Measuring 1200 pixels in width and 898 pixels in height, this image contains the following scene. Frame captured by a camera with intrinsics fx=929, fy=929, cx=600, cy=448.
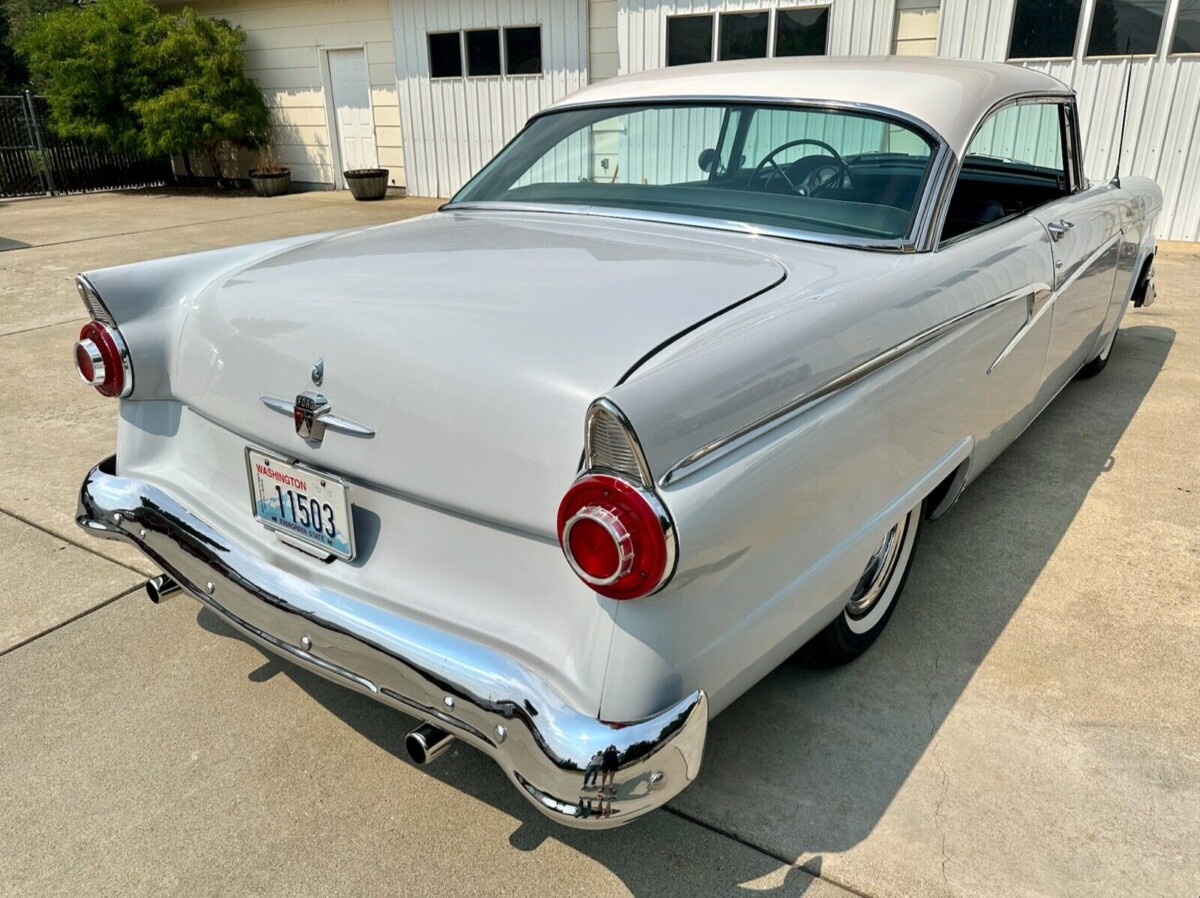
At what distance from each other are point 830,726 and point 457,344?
1.43 m

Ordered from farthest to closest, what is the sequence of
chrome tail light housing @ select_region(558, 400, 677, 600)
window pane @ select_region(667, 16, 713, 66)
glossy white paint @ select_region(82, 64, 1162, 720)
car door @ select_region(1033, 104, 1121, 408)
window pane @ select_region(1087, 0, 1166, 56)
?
window pane @ select_region(667, 16, 713, 66), window pane @ select_region(1087, 0, 1166, 56), car door @ select_region(1033, 104, 1121, 408), glossy white paint @ select_region(82, 64, 1162, 720), chrome tail light housing @ select_region(558, 400, 677, 600)

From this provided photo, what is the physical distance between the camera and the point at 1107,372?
5.44 m

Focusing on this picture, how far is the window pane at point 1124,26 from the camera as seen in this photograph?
28.2ft

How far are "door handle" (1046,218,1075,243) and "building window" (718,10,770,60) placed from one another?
7.64m

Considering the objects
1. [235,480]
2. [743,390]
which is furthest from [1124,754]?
[235,480]

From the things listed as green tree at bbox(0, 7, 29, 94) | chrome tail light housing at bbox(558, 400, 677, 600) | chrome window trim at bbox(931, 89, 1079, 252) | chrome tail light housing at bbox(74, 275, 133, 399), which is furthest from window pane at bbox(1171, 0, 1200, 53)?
green tree at bbox(0, 7, 29, 94)

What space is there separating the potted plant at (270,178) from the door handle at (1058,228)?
13.8 meters

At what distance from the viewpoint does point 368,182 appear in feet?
43.9

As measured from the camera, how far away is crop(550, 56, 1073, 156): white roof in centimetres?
273

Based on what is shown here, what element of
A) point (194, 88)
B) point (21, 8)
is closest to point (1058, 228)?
point (194, 88)

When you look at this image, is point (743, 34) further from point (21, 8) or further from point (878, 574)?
point (21, 8)

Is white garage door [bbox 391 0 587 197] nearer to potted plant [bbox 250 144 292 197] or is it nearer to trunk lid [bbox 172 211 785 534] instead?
potted plant [bbox 250 144 292 197]

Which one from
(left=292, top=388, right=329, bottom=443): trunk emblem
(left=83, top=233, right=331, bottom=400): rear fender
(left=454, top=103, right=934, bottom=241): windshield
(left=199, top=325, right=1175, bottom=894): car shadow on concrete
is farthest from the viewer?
(left=454, top=103, right=934, bottom=241): windshield

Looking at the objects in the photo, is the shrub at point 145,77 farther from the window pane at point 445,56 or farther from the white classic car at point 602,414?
the white classic car at point 602,414
